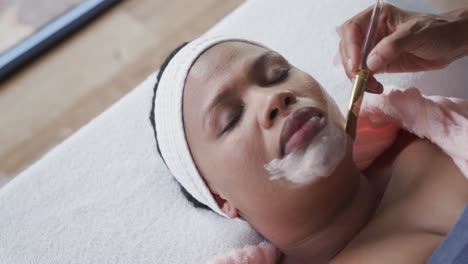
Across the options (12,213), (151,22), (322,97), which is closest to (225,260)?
(322,97)

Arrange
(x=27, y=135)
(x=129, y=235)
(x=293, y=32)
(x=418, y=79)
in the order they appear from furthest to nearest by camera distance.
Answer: (x=27, y=135), (x=293, y=32), (x=418, y=79), (x=129, y=235)

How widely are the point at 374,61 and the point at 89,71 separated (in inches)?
44.4

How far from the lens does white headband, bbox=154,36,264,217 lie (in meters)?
0.93

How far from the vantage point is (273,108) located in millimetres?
827

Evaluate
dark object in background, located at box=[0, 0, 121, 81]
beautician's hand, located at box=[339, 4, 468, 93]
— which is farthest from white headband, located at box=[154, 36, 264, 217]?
dark object in background, located at box=[0, 0, 121, 81]

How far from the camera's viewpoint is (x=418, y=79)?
1.25 m

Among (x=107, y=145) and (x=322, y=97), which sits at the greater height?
(x=322, y=97)

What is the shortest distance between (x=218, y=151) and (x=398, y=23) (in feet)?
1.46

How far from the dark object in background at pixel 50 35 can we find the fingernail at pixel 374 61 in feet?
4.03

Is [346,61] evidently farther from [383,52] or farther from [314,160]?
[314,160]

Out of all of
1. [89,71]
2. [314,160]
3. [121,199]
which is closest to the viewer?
[314,160]

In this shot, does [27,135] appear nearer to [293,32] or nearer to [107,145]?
[107,145]

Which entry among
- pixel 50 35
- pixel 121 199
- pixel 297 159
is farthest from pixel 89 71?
pixel 297 159

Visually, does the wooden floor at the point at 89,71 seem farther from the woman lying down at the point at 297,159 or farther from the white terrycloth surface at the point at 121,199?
the woman lying down at the point at 297,159
